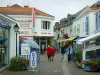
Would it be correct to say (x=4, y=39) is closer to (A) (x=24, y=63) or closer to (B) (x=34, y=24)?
(A) (x=24, y=63)

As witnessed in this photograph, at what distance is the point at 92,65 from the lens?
1931 centimetres

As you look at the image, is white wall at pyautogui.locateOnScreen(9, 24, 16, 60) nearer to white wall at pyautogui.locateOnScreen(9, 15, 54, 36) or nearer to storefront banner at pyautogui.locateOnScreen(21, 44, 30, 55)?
storefront banner at pyautogui.locateOnScreen(21, 44, 30, 55)

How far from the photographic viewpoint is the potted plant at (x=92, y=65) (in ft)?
63.3

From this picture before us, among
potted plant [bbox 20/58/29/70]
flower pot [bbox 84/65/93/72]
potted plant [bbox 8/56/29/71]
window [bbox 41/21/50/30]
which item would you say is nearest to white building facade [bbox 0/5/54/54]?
window [bbox 41/21/50/30]

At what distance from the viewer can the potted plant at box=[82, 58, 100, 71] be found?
1928cm

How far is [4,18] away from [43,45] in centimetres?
3581

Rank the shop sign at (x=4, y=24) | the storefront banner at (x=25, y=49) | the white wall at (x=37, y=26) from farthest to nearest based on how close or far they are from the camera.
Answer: the white wall at (x=37, y=26)
the storefront banner at (x=25, y=49)
the shop sign at (x=4, y=24)

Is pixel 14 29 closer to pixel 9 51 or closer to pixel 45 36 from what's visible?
pixel 9 51

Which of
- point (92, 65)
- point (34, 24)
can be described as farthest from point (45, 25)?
point (92, 65)

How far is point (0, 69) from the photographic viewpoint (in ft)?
61.8

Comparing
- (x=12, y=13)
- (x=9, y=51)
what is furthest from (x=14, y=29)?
(x=12, y=13)

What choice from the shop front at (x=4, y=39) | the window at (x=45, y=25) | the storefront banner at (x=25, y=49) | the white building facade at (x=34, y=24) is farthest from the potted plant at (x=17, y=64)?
the window at (x=45, y=25)

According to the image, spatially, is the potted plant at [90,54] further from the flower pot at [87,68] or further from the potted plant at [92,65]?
the flower pot at [87,68]

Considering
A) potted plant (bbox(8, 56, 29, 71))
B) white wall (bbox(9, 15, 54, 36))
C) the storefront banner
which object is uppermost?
white wall (bbox(9, 15, 54, 36))
